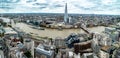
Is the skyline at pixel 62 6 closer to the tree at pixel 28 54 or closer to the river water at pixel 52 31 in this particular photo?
the river water at pixel 52 31

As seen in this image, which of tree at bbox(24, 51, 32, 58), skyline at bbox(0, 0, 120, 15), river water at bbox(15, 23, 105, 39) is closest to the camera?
tree at bbox(24, 51, 32, 58)

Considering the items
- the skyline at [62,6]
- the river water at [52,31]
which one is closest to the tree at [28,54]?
the river water at [52,31]

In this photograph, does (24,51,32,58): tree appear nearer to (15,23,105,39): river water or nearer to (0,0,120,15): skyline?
(15,23,105,39): river water

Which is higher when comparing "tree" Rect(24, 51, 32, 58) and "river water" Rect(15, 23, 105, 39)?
"river water" Rect(15, 23, 105, 39)

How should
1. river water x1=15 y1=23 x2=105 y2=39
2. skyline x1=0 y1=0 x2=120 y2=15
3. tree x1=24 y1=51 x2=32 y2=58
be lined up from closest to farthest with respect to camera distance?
tree x1=24 y1=51 x2=32 y2=58
river water x1=15 y1=23 x2=105 y2=39
skyline x1=0 y1=0 x2=120 y2=15

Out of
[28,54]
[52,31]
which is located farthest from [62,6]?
[28,54]

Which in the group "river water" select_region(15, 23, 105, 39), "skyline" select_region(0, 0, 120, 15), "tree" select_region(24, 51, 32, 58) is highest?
"skyline" select_region(0, 0, 120, 15)

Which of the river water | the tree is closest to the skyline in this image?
the river water

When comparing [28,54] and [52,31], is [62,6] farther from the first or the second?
[28,54]

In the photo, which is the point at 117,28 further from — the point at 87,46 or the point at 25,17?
the point at 25,17

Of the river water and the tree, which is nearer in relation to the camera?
the tree

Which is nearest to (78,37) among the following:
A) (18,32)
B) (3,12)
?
(18,32)
